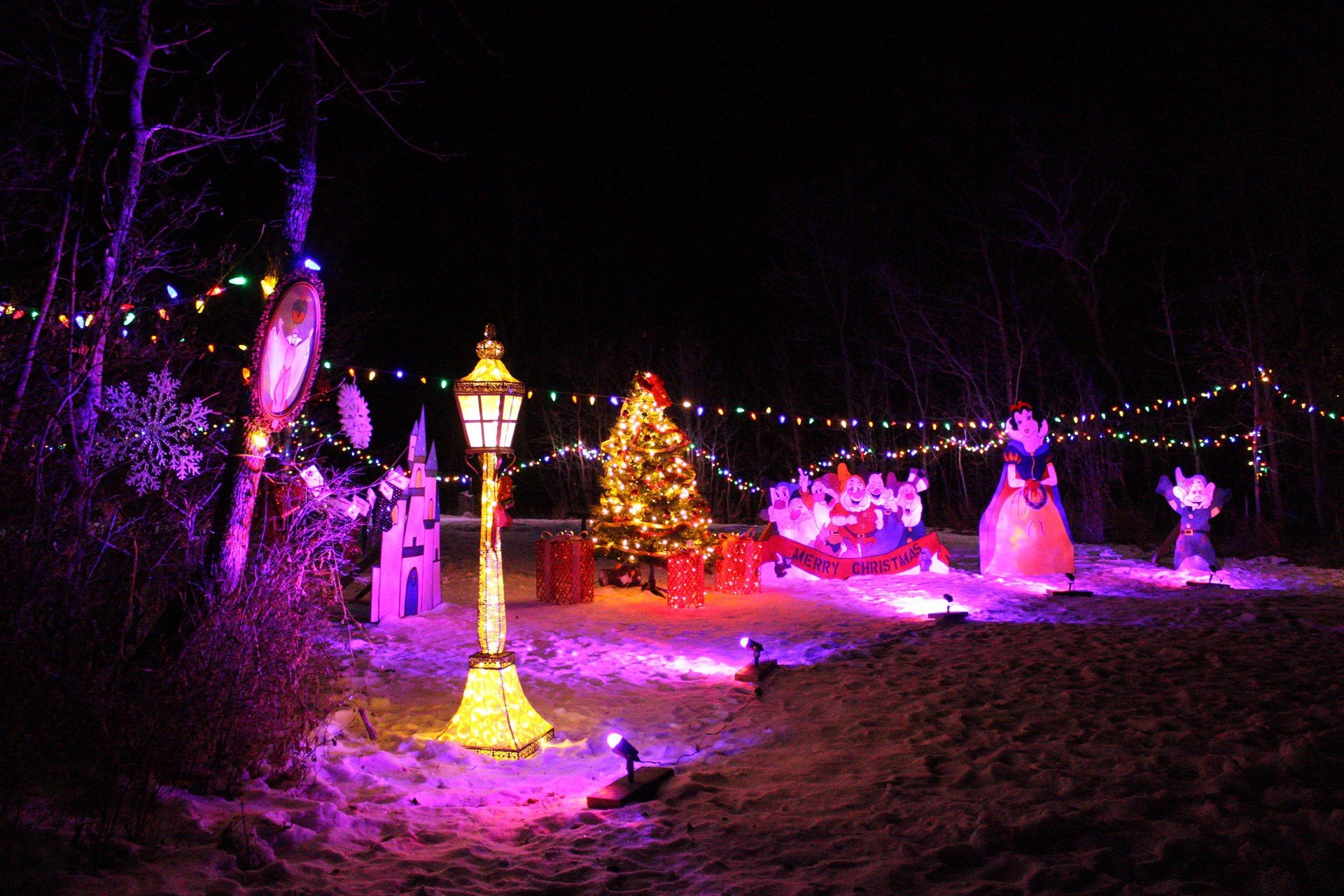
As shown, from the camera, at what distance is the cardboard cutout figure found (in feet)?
40.7

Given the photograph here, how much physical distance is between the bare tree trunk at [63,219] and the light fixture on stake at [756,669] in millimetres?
5410

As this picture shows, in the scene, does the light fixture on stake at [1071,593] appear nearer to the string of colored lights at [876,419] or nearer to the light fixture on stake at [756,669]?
the light fixture on stake at [756,669]

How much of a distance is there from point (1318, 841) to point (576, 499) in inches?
1067

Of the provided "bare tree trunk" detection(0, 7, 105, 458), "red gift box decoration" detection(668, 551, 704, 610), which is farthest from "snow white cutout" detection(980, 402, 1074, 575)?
"bare tree trunk" detection(0, 7, 105, 458)

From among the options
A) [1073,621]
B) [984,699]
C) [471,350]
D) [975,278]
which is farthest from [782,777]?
[471,350]

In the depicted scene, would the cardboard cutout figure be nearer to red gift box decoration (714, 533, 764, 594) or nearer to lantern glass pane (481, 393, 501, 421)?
red gift box decoration (714, 533, 764, 594)

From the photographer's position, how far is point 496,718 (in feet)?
18.0

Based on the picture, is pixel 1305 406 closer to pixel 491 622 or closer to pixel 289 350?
pixel 491 622

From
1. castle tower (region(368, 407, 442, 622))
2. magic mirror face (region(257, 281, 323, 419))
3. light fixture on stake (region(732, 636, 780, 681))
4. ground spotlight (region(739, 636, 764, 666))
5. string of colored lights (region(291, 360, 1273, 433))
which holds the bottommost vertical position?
light fixture on stake (region(732, 636, 780, 681))

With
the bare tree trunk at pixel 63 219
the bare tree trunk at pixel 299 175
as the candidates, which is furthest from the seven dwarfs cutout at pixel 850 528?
the bare tree trunk at pixel 63 219

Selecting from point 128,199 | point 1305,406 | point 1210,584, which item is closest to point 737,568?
point 1210,584

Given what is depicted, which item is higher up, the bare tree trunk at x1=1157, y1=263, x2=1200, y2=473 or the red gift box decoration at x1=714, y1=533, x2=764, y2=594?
the bare tree trunk at x1=1157, y1=263, x2=1200, y2=473

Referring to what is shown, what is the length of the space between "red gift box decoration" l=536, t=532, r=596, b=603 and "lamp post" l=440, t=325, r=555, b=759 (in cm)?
531

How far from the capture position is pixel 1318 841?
326cm
